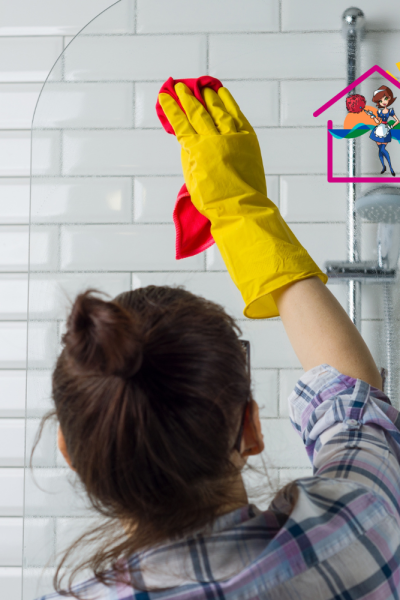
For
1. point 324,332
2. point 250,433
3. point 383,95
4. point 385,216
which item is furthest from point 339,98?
point 250,433

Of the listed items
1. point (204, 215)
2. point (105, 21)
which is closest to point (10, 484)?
point (204, 215)

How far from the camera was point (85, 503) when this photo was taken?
654mm

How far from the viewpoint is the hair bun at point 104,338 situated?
1.05ft

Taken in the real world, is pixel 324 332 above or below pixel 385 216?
below

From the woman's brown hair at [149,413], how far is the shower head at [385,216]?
1.15 feet

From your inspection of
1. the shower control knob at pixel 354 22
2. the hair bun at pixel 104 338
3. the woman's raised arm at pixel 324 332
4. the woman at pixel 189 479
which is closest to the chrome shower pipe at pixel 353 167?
the shower control knob at pixel 354 22

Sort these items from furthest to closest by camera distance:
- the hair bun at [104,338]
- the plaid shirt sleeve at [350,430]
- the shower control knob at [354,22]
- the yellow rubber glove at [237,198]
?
the shower control knob at [354,22] → the yellow rubber glove at [237,198] → the plaid shirt sleeve at [350,430] → the hair bun at [104,338]

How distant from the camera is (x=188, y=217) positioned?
66cm

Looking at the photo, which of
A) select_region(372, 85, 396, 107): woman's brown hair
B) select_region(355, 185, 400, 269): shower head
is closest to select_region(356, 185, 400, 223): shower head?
select_region(355, 185, 400, 269): shower head

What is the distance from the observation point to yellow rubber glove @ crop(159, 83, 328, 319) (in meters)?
0.54

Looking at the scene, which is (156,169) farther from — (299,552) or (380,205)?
(299,552)

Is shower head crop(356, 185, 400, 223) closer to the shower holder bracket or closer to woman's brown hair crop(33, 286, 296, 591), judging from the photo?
the shower holder bracket

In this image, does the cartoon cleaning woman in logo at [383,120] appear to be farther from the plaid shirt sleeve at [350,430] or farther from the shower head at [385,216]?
the plaid shirt sleeve at [350,430]

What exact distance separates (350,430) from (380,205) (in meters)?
0.31
